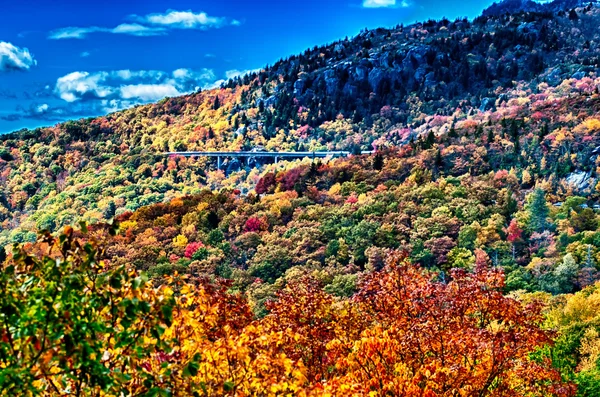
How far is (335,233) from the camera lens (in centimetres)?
6506

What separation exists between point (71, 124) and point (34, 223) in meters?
62.8

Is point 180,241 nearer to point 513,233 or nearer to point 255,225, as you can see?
point 255,225

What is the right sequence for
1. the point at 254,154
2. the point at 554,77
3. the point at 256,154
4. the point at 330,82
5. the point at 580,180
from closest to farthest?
1. the point at 580,180
2. the point at 256,154
3. the point at 254,154
4. the point at 554,77
5. the point at 330,82

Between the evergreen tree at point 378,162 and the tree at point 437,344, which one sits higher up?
the evergreen tree at point 378,162

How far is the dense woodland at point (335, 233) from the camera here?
7566 mm

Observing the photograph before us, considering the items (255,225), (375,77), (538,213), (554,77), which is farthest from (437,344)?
(375,77)

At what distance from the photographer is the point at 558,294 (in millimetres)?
45469

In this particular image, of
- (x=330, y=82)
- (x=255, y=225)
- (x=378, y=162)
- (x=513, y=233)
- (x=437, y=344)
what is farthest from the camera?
(x=330, y=82)

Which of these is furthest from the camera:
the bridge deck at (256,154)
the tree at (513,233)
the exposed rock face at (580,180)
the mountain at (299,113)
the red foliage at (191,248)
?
the mountain at (299,113)

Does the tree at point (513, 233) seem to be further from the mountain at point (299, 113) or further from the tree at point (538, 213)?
the mountain at point (299, 113)

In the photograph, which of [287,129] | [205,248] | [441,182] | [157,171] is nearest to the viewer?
[205,248]

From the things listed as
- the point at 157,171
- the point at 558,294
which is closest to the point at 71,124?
the point at 157,171

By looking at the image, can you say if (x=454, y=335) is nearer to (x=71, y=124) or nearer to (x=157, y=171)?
(x=157, y=171)

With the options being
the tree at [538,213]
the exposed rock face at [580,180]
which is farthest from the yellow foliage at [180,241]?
the exposed rock face at [580,180]
